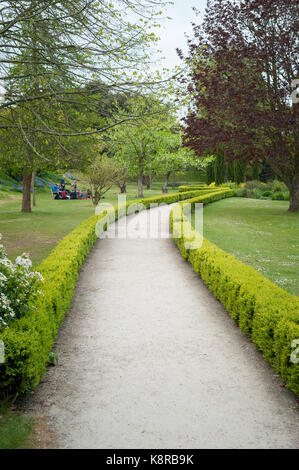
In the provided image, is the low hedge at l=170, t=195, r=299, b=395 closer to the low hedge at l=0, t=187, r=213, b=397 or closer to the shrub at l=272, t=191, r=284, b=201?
the low hedge at l=0, t=187, r=213, b=397

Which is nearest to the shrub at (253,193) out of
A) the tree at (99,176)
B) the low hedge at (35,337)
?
the tree at (99,176)

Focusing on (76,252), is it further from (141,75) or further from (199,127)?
(199,127)

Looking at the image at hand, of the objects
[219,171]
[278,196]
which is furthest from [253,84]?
[219,171]

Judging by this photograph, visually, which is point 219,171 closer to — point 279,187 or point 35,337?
point 279,187

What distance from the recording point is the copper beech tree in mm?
17969

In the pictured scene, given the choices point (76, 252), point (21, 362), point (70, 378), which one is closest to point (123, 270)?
point (76, 252)

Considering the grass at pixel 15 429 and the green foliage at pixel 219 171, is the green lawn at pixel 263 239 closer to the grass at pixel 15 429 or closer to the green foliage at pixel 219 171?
the grass at pixel 15 429

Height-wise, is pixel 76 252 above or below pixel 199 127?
below

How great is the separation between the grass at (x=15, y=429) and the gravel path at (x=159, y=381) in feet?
0.72

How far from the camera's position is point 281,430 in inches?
135

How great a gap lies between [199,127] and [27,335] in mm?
17916

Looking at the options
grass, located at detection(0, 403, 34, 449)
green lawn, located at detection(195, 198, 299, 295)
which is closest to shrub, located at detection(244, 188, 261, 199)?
green lawn, located at detection(195, 198, 299, 295)

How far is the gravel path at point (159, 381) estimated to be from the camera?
334 centimetres

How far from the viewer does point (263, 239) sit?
42.4 ft
